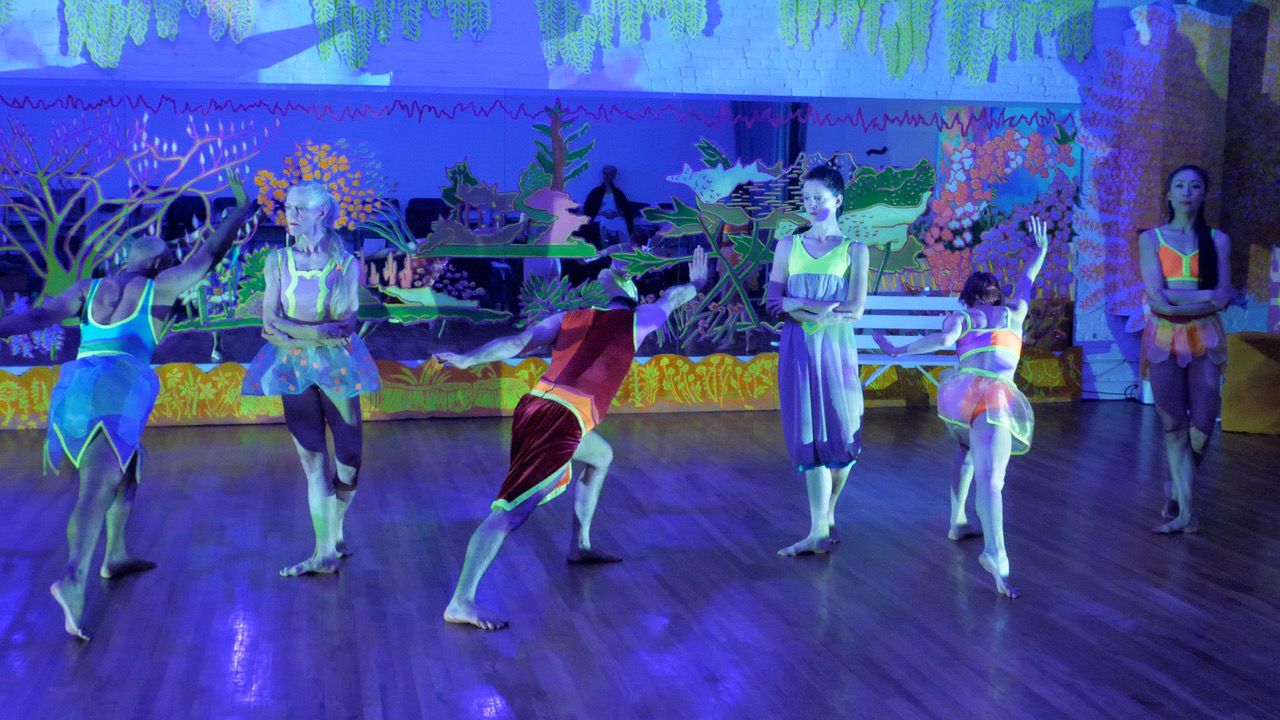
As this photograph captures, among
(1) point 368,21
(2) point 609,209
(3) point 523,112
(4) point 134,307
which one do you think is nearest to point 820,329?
(4) point 134,307

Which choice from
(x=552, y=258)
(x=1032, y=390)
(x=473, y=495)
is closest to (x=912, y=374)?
(x=1032, y=390)

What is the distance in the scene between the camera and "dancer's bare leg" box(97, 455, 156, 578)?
13.8ft

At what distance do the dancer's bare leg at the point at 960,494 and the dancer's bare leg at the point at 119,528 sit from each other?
307 centimetres

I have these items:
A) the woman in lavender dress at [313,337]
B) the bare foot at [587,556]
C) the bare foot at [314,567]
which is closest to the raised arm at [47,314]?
the woman in lavender dress at [313,337]

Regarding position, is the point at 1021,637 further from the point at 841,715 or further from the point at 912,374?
the point at 912,374

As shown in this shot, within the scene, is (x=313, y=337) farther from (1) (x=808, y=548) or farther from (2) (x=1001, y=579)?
(2) (x=1001, y=579)

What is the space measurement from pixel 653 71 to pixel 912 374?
9.08 feet

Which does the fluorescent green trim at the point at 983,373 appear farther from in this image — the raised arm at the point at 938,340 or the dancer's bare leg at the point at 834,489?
the dancer's bare leg at the point at 834,489

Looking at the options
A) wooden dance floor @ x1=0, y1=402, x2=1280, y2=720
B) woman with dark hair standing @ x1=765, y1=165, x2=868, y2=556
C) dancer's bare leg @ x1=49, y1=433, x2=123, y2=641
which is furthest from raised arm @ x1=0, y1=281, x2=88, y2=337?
woman with dark hair standing @ x1=765, y1=165, x2=868, y2=556

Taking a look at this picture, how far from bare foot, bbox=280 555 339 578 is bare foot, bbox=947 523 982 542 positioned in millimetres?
2411

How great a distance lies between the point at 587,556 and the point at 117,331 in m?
1.80

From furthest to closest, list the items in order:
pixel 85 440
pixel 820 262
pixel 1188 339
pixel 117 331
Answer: pixel 1188 339
pixel 820 262
pixel 117 331
pixel 85 440

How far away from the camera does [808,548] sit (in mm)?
4625

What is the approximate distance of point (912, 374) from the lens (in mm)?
8469
